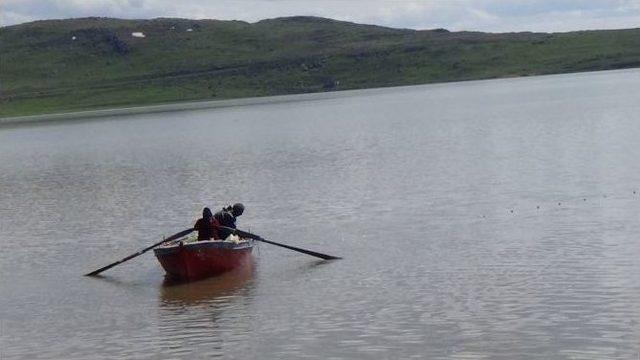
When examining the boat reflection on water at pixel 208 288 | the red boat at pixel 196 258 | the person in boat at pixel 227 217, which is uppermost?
the person in boat at pixel 227 217

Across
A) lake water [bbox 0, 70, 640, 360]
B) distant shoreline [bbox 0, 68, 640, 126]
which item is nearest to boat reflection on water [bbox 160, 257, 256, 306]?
lake water [bbox 0, 70, 640, 360]

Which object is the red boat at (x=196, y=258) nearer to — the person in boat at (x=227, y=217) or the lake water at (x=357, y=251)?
the lake water at (x=357, y=251)

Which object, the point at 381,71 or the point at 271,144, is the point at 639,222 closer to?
the point at 271,144

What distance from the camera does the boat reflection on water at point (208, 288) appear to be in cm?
2364

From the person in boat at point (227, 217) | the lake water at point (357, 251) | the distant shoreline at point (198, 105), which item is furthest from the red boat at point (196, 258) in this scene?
the distant shoreline at point (198, 105)

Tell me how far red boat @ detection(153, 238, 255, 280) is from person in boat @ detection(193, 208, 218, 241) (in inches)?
18.0

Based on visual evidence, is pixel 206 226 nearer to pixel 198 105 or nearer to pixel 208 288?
pixel 208 288

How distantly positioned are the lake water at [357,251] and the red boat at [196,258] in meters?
0.32

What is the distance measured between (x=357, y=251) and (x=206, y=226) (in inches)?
148

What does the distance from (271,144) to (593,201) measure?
125 ft

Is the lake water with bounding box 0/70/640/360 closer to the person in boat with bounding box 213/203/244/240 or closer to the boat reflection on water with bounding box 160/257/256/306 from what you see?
the boat reflection on water with bounding box 160/257/256/306

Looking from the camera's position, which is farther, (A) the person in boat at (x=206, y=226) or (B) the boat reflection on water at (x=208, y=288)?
(A) the person in boat at (x=206, y=226)

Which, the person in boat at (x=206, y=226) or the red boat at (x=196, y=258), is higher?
the person in boat at (x=206, y=226)

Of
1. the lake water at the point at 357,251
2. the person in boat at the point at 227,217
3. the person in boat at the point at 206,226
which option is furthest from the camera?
the person in boat at the point at 227,217
